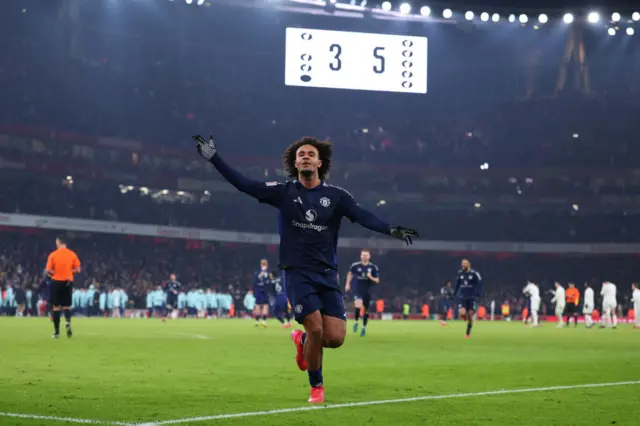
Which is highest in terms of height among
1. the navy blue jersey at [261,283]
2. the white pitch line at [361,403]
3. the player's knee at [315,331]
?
the navy blue jersey at [261,283]

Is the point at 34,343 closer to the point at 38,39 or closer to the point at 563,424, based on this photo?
the point at 563,424

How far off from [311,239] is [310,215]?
0.77 ft

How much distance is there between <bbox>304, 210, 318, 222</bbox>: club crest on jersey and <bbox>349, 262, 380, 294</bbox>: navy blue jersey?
17658 millimetres

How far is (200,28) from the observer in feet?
230

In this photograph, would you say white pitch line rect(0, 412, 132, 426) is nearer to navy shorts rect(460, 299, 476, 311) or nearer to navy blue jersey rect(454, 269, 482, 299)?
navy blue jersey rect(454, 269, 482, 299)

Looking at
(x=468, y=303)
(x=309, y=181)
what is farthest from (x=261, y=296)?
(x=309, y=181)

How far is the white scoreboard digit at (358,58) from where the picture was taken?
35.6 metres

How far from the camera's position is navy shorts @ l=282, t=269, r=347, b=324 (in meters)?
9.17

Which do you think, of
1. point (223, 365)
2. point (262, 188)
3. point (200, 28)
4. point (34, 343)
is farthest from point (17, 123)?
→ point (262, 188)

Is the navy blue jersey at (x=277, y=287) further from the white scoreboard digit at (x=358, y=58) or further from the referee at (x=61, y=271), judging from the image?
the referee at (x=61, y=271)

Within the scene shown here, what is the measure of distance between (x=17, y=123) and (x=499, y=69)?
37317 mm

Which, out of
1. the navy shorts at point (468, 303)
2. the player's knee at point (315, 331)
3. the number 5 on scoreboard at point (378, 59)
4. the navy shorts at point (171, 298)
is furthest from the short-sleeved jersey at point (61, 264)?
the navy shorts at point (171, 298)

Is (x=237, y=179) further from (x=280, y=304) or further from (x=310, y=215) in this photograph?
(x=280, y=304)

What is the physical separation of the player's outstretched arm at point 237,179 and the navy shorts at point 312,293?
0.76 metres
